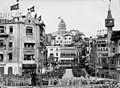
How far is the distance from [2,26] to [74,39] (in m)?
93.2

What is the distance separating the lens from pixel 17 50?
63.1 metres

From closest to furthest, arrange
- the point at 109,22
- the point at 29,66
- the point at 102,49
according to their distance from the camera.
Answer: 1. the point at 29,66
2. the point at 102,49
3. the point at 109,22

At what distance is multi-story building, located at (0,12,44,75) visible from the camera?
6259 centimetres

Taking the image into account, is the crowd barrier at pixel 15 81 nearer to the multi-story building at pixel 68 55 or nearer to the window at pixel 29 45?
the window at pixel 29 45

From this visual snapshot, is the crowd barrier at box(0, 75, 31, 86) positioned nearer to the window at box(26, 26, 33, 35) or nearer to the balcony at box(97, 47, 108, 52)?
the window at box(26, 26, 33, 35)

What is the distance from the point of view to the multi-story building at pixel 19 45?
62594mm

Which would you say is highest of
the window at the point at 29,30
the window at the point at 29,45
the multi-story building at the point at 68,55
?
the window at the point at 29,30

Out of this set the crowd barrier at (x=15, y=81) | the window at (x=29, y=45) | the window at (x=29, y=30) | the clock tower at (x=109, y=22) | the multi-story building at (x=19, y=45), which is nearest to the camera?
the crowd barrier at (x=15, y=81)

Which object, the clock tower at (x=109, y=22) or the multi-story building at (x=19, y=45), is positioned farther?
the clock tower at (x=109, y=22)

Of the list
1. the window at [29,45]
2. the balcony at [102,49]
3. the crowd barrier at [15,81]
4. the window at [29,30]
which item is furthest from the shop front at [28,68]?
the balcony at [102,49]

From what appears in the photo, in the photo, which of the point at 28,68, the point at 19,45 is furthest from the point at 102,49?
the point at 19,45

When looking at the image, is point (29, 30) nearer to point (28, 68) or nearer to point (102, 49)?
point (28, 68)

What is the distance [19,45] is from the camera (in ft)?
208

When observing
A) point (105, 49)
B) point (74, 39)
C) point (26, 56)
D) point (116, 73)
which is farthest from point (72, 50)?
point (26, 56)
